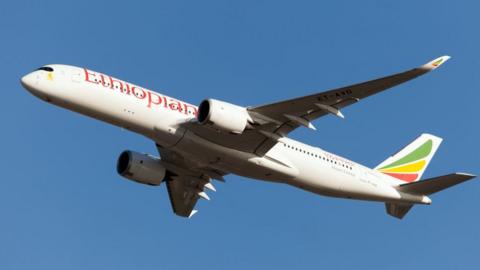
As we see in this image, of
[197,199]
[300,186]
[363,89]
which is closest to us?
[363,89]

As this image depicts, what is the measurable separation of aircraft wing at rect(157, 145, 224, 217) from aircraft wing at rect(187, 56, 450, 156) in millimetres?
5560

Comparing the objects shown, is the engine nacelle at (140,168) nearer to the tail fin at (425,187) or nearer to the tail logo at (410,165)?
the tail logo at (410,165)

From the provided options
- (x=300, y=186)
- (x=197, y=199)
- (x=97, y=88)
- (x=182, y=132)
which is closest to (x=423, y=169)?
(x=300, y=186)

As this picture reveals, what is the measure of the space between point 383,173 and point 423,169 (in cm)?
428

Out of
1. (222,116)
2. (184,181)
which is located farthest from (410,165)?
(222,116)

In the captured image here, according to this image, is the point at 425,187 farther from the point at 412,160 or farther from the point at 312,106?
the point at 312,106

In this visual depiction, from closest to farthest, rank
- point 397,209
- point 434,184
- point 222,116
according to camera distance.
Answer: point 222,116
point 434,184
point 397,209

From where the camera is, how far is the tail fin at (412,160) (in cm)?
4750

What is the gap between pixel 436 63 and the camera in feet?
112

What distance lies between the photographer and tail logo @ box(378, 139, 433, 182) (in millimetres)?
47375

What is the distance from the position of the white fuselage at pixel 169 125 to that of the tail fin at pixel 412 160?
523 cm

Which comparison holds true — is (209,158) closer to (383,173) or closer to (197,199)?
(197,199)

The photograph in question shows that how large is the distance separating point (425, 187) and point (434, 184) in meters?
0.83

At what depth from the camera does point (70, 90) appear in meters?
38.9
